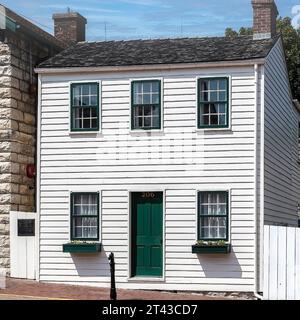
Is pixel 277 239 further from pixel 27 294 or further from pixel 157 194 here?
pixel 27 294

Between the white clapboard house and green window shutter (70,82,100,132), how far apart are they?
26 millimetres

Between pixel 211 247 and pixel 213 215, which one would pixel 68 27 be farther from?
pixel 211 247

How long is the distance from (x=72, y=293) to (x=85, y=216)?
8.43ft

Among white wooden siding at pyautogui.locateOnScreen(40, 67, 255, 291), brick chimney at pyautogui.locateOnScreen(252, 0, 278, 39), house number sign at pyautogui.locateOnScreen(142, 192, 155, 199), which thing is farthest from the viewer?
brick chimney at pyautogui.locateOnScreen(252, 0, 278, 39)

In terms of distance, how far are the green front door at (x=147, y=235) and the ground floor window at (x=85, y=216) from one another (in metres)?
0.99

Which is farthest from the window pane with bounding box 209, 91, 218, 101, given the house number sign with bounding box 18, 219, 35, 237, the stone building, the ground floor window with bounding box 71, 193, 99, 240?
the house number sign with bounding box 18, 219, 35, 237

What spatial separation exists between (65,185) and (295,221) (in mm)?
9665

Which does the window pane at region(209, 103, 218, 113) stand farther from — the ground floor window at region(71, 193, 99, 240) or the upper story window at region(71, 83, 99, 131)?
the ground floor window at region(71, 193, 99, 240)

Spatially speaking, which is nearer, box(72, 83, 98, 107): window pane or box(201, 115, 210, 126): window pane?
box(201, 115, 210, 126): window pane

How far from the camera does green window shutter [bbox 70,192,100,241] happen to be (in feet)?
60.7

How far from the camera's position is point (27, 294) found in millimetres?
15797

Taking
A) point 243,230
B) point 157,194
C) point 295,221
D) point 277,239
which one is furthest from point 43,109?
point 295,221

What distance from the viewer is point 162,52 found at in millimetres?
19406

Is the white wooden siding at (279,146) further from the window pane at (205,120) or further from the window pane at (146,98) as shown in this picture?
the window pane at (146,98)
